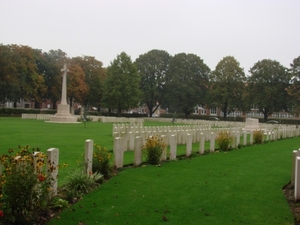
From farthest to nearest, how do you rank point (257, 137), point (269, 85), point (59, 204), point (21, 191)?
point (269, 85), point (257, 137), point (59, 204), point (21, 191)

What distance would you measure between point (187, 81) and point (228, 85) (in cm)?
725

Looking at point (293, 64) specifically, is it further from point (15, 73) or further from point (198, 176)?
point (198, 176)

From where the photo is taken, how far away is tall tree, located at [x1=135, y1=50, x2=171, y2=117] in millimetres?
60188

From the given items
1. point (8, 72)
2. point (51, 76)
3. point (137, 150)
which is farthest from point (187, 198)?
point (51, 76)

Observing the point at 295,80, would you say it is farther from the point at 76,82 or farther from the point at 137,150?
the point at 137,150

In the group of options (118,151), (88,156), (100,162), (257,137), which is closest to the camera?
(88,156)

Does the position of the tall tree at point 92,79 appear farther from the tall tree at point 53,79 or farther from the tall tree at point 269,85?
the tall tree at point 269,85

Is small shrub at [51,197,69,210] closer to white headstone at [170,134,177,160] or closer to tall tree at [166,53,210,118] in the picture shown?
white headstone at [170,134,177,160]

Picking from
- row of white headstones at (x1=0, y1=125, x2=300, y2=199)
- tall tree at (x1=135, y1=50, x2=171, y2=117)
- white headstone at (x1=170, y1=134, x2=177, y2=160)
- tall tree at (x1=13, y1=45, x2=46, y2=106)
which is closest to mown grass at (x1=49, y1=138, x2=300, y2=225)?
row of white headstones at (x1=0, y1=125, x2=300, y2=199)

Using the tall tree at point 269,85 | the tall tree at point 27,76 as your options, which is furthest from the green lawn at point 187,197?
the tall tree at point 269,85

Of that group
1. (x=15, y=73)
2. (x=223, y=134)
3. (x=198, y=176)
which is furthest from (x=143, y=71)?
(x=198, y=176)

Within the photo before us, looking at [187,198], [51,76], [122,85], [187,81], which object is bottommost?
[187,198]

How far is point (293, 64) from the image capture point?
44.3 metres

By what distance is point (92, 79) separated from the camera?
59.5m
